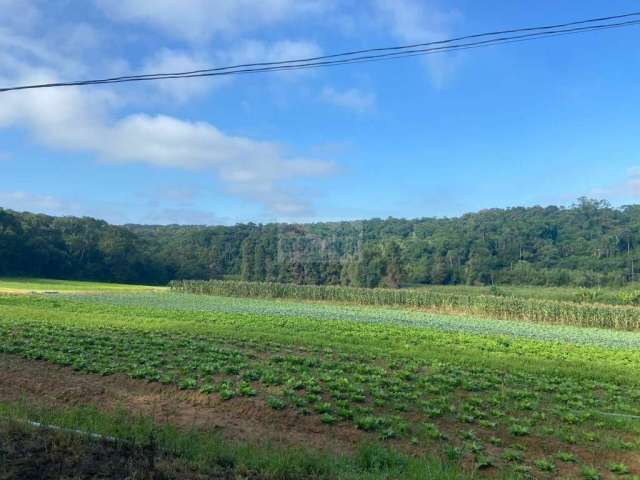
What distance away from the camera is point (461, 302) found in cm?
5612

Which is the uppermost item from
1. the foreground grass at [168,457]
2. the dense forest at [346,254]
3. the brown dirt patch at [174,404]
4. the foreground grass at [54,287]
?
the dense forest at [346,254]

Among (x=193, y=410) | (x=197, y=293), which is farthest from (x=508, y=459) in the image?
(x=197, y=293)

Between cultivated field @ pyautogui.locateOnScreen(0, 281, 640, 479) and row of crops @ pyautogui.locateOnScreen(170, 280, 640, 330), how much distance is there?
30.9 m

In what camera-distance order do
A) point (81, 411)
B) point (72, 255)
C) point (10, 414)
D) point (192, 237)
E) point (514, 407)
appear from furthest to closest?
1. point (192, 237)
2. point (72, 255)
3. point (514, 407)
4. point (81, 411)
5. point (10, 414)

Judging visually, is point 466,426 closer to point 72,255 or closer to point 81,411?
point 81,411

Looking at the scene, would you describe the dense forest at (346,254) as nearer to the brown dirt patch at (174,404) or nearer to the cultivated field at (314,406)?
the cultivated field at (314,406)

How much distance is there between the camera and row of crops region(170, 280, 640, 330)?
47094 mm

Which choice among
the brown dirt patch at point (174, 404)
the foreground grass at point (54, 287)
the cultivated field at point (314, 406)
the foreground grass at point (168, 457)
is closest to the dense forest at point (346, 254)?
the foreground grass at point (54, 287)

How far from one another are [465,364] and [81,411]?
1224 centimetres

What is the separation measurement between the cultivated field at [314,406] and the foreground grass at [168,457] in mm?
32

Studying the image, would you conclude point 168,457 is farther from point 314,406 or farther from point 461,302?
point 461,302

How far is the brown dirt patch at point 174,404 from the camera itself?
884 cm

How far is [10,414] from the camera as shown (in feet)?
27.0

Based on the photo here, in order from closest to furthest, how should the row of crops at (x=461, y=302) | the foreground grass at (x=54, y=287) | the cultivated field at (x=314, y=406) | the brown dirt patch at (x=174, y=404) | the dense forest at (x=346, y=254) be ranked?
the cultivated field at (x=314, y=406)
the brown dirt patch at (x=174, y=404)
the row of crops at (x=461, y=302)
the foreground grass at (x=54, y=287)
the dense forest at (x=346, y=254)
